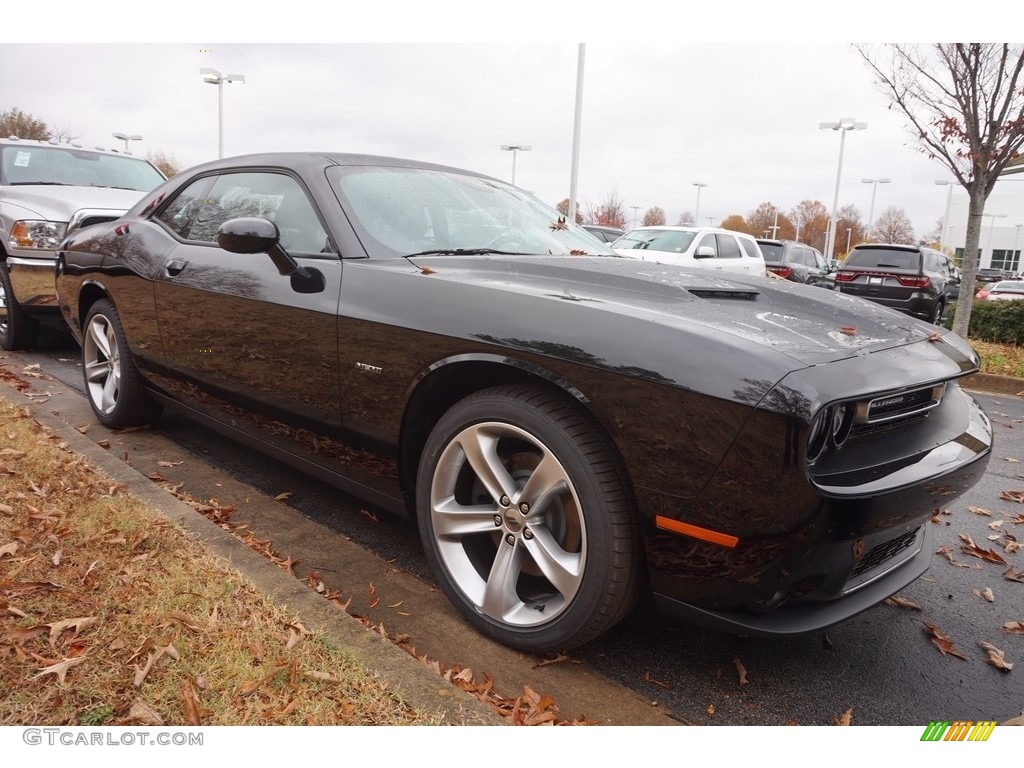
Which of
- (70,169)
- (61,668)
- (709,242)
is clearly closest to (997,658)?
(61,668)

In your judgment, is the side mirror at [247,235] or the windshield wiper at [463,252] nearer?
the side mirror at [247,235]

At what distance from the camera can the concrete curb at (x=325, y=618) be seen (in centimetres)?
191

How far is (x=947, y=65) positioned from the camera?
8.34 metres

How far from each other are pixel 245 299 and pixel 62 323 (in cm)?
420

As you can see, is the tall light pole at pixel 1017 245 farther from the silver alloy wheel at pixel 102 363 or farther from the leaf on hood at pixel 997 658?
the silver alloy wheel at pixel 102 363

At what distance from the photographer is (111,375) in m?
4.29

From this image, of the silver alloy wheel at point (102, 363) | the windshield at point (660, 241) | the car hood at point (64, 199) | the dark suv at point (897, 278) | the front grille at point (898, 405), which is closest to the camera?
the front grille at point (898, 405)

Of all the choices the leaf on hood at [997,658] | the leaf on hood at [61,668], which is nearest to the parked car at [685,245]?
the leaf on hood at [997,658]

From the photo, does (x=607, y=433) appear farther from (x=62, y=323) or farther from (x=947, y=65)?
(x=947, y=65)

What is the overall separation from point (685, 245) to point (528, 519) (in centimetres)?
1139

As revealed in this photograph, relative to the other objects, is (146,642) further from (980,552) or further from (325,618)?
(980,552)

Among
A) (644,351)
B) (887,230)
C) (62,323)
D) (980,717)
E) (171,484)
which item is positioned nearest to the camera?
(644,351)

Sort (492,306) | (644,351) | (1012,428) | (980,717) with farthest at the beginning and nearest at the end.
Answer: (1012,428) < (492,306) < (980,717) < (644,351)

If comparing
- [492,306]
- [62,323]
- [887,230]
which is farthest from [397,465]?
[887,230]
